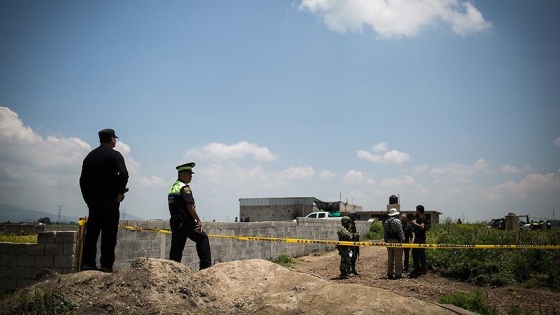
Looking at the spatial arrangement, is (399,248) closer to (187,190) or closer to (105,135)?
(187,190)

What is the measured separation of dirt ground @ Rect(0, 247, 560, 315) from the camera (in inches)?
148

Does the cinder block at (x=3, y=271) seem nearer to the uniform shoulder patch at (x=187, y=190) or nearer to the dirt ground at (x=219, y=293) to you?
the dirt ground at (x=219, y=293)

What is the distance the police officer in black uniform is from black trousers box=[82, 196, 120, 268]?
0.81 metres

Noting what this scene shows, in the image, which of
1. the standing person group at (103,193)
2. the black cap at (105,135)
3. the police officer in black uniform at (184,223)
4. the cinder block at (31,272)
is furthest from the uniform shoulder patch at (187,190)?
the cinder block at (31,272)

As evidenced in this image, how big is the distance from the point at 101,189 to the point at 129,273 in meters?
1.44

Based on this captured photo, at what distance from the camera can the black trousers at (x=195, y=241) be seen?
5.64 meters

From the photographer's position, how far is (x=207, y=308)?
4.07m

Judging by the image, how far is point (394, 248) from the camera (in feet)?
30.9

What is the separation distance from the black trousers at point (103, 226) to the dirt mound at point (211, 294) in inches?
25.1

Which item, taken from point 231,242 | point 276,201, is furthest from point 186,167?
point 276,201

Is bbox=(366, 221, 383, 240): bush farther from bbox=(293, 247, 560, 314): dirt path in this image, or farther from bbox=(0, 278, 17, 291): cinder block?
bbox=(0, 278, 17, 291): cinder block

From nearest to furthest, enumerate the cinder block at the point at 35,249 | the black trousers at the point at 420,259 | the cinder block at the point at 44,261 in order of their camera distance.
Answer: the cinder block at the point at 44,261
the cinder block at the point at 35,249
the black trousers at the point at 420,259

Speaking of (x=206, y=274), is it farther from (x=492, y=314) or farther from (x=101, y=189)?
(x=492, y=314)

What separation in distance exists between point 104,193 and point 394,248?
6655 millimetres
